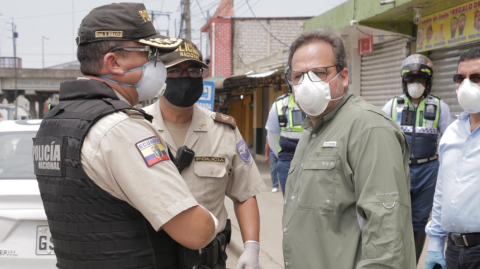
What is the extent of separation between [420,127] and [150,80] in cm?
346

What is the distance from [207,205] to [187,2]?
18610 millimetres

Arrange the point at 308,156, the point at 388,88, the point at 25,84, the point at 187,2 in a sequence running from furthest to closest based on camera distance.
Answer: the point at 25,84 < the point at 187,2 < the point at 388,88 < the point at 308,156

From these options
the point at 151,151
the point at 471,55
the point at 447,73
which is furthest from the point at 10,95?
the point at 151,151

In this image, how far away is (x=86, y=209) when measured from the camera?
1897 mm

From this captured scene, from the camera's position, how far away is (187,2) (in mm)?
20656

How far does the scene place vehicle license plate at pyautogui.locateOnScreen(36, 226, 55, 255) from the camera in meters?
3.94

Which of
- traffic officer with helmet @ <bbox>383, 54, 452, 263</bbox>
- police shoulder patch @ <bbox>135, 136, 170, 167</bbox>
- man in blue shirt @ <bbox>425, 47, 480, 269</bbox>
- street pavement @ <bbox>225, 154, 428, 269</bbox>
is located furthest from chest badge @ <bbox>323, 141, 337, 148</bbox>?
traffic officer with helmet @ <bbox>383, 54, 452, 263</bbox>

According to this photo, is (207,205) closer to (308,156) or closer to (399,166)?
(308,156)

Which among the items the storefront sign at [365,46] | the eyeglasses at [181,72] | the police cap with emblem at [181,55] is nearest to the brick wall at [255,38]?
the storefront sign at [365,46]

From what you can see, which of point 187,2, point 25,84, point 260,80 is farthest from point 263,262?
point 25,84

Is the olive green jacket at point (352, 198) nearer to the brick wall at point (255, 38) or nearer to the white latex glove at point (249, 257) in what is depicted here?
the white latex glove at point (249, 257)

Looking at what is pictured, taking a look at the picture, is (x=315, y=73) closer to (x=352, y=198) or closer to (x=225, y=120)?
(x=352, y=198)

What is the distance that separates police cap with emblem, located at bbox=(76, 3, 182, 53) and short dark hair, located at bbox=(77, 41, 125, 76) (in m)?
0.02

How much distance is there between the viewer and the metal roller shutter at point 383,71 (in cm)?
969
